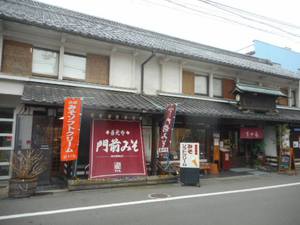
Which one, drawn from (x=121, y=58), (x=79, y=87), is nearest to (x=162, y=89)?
(x=121, y=58)

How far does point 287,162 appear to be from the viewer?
545 inches

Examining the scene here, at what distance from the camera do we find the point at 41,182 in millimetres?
8945

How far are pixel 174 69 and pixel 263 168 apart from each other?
832 cm

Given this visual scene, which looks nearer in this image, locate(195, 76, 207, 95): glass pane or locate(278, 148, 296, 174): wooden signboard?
locate(278, 148, 296, 174): wooden signboard

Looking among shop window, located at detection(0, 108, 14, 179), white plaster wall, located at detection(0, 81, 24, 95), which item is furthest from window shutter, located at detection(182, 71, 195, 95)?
shop window, located at detection(0, 108, 14, 179)

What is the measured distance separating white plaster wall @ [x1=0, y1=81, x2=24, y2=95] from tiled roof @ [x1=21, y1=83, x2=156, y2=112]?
321mm

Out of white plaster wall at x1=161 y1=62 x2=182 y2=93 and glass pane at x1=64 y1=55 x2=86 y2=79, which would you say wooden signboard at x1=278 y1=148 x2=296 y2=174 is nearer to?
white plaster wall at x1=161 y1=62 x2=182 y2=93

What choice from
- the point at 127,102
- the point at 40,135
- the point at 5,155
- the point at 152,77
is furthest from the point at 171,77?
the point at 5,155

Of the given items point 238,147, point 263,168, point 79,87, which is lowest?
point 263,168

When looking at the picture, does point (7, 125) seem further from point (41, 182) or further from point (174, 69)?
point (174, 69)

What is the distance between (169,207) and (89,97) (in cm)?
538

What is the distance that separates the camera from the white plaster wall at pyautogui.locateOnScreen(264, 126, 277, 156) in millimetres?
15178

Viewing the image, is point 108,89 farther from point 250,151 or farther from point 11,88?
point 250,151

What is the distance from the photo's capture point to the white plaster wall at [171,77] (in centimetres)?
1279
